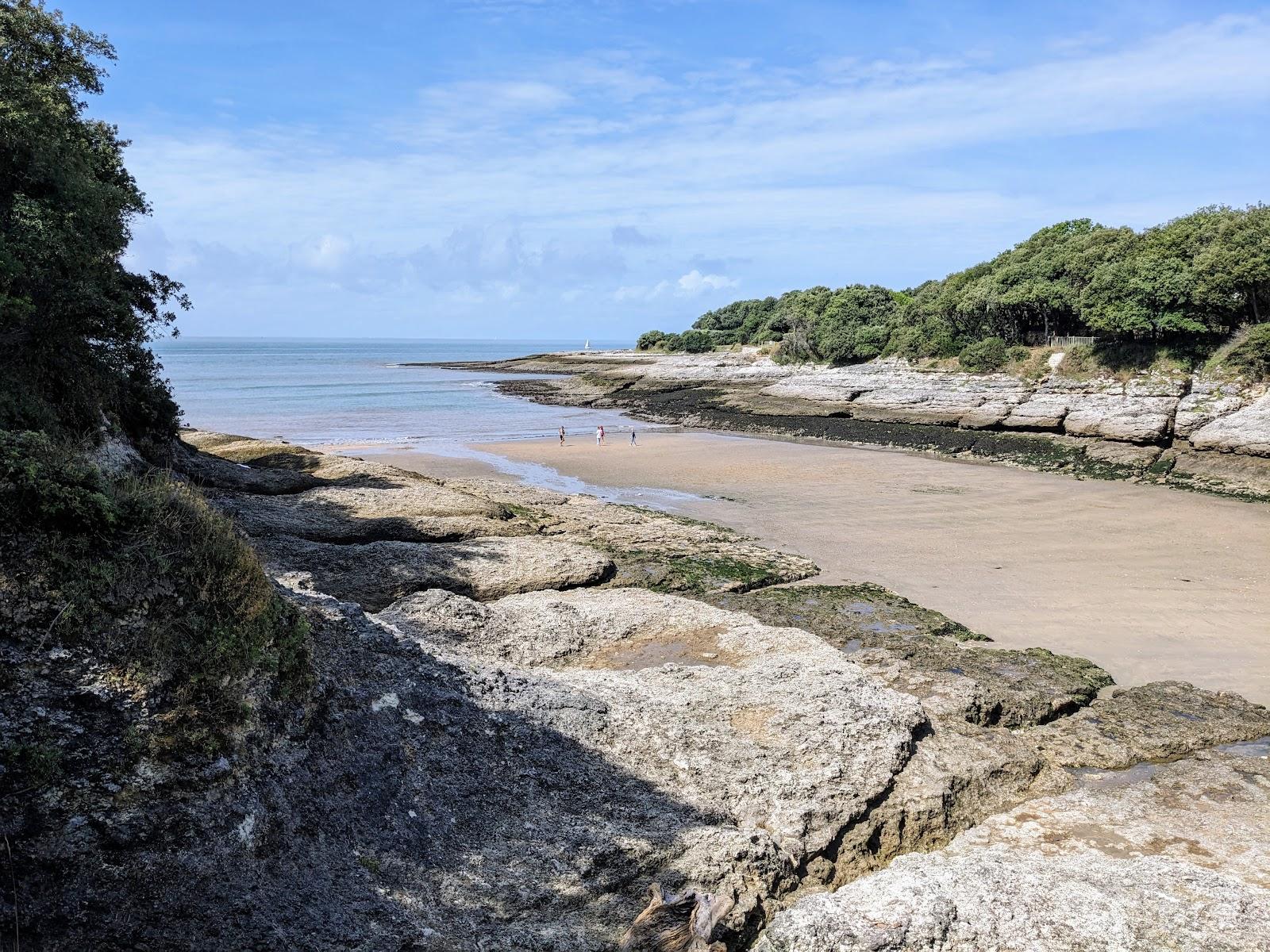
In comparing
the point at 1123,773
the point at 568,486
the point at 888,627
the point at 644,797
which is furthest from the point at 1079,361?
the point at 644,797

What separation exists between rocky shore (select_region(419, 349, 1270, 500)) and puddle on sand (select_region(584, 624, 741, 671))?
2546 centimetres

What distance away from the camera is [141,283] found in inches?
768

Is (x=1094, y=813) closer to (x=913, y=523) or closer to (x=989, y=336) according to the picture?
(x=913, y=523)

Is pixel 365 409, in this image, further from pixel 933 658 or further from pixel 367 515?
pixel 933 658

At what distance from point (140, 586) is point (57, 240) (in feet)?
32.8

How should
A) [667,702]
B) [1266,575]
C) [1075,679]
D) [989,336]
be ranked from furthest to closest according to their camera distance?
1. [989,336]
2. [1266,575]
3. [1075,679]
4. [667,702]

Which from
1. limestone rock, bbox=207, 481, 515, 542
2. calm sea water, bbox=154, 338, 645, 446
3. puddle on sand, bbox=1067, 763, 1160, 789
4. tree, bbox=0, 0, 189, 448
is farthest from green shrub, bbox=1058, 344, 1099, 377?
tree, bbox=0, 0, 189, 448

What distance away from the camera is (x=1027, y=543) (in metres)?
22.0

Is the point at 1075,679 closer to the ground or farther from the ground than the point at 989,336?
closer to the ground

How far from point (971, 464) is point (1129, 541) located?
13.8m

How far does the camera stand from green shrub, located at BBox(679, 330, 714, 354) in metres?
103

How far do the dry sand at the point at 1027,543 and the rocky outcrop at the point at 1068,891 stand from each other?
5159 millimetres

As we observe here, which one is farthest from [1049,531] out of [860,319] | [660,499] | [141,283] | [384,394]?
[384,394]

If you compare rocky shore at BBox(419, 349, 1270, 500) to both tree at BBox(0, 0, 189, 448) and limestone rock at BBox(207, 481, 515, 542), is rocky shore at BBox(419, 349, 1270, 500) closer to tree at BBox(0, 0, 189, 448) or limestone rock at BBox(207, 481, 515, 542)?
limestone rock at BBox(207, 481, 515, 542)
